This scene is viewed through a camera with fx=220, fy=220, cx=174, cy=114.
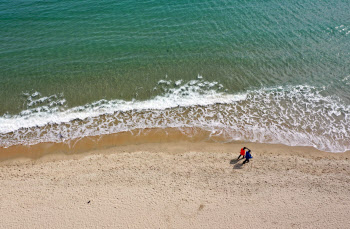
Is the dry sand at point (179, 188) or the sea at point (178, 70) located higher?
the sea at point (178, 70)

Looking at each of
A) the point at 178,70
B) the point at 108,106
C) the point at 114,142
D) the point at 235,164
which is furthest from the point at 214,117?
the point at 108,106

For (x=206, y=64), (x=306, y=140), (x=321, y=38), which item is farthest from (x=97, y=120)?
(x=321, y=38)

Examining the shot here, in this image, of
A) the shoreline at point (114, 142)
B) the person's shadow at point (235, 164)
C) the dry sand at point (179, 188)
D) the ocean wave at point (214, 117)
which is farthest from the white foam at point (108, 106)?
the person's shadow at point (235, 164)

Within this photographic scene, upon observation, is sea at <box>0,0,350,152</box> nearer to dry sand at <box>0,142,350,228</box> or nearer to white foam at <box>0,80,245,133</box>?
white foam at <box>0,80,245,133</box>

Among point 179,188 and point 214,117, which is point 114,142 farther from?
point 214,117

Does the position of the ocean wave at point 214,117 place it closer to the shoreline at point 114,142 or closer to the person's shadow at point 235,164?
the shoreline at point 114,142

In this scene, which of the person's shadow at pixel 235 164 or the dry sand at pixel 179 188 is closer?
the dry sand at pixel 179 188
